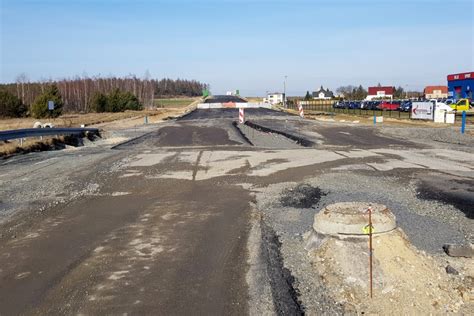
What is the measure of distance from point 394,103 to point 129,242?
68.1 meters

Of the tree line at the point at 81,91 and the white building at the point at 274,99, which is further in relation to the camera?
the white building at the point at 274,99

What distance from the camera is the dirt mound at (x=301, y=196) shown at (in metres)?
11.1

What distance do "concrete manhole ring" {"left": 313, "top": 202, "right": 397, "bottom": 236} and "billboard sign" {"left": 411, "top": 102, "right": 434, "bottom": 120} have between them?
130ft

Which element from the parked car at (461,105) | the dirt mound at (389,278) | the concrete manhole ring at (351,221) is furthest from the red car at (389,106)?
the dirt mound at (389,278)

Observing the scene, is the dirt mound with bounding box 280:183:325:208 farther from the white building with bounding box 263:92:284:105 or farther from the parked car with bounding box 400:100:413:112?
the white building with bounding box 263:92:284:105

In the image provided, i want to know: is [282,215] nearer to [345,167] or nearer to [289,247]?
[289,247]

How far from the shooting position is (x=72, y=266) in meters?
7.07

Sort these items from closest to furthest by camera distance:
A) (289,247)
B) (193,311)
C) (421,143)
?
(193,311)
(289,247)
(421,143)

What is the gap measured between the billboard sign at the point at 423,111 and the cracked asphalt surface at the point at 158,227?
26.0 meters

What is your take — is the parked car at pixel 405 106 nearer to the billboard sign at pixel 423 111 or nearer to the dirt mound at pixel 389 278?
the billboard sign at pixel 423 111

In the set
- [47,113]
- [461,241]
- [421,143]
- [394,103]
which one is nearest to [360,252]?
[461,241]

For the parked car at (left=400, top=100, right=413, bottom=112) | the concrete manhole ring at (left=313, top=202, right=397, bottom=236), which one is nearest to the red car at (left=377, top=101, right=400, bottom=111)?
the parked car at (left=400, top=100, right=413, bottom=112)

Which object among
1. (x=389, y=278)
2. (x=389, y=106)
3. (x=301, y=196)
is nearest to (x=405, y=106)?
(x=389, y=106)

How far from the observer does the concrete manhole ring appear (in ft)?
22.6
